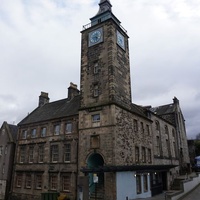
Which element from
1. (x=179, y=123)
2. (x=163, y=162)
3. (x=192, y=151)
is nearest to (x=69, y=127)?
(x=163, y=162)

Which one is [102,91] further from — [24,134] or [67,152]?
[24,134]

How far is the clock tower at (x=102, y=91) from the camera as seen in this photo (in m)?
22.5

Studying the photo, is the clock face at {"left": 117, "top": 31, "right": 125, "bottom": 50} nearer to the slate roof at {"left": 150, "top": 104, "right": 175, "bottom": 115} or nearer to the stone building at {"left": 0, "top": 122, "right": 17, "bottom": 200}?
the slate roof at {"left": 150, "top": 104, "right": 175, "bottom": 115}

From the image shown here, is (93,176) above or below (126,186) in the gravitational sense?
above

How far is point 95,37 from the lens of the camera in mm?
28172

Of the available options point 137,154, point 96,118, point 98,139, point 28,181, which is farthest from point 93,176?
point 28,181

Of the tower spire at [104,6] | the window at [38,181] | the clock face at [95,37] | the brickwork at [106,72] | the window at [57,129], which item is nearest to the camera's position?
the brickwork at [106,72]

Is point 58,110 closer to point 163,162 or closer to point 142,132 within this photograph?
point 142,132

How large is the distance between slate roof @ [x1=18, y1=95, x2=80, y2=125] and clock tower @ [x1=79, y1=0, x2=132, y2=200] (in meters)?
3.87

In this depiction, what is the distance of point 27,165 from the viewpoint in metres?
30.8

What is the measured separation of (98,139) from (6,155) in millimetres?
19315

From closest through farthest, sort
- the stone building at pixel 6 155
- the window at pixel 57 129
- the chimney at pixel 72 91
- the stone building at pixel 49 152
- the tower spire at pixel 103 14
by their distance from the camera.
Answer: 1. the stone building at pixel 49 152
2. the tower spire at pixel 103 14
3. the window at pixel 57 129
4. the stone building at pixel 6 155
5. the chimney at pixel 72 91

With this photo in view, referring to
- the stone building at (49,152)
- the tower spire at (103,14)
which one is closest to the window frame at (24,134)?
the stone building at (49,152)

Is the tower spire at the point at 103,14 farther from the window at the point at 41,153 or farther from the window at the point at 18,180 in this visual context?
the window at the point at 18,180
